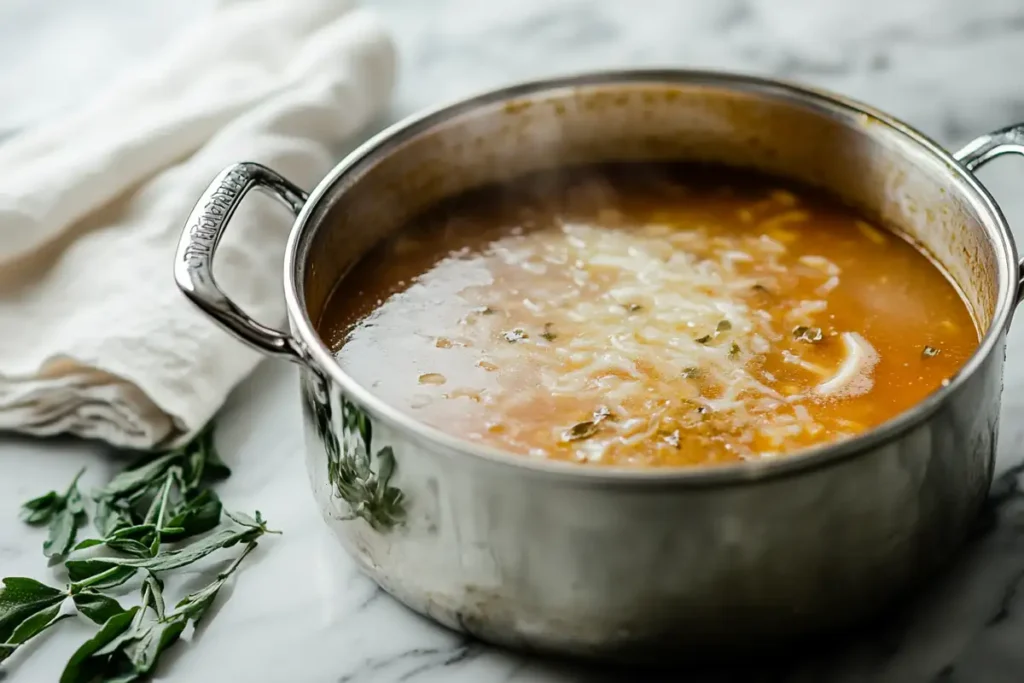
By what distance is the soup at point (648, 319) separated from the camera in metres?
1.43

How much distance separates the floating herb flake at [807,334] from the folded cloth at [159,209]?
0.71 meters

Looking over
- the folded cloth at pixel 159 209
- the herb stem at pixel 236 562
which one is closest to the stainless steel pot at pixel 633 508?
the herb stem at pixel 236 562

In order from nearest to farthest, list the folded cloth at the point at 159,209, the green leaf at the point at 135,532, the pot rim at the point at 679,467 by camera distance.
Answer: the pot rim at the point at 679,467
the green leaf at the point at 135,532
the folded cloth at the point at 159,209

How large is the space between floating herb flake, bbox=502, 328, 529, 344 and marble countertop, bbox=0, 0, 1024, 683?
31 centimetres

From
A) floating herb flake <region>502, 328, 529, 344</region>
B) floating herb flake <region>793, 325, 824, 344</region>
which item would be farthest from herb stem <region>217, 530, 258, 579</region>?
floating herb flake <region>793, 325, 824, 344</region>

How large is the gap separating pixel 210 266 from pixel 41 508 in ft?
1.44

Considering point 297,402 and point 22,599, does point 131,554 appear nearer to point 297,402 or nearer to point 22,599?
point 22,599

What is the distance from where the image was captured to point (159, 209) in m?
1.85

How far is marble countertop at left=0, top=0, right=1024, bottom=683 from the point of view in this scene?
1342 mm

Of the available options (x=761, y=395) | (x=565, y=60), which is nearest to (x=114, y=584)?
(x=761, y=395)

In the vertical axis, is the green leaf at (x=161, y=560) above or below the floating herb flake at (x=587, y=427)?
below

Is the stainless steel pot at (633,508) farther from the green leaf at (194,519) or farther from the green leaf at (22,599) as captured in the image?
the green leaf at (22,599)

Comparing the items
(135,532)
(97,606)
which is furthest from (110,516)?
(97,606)

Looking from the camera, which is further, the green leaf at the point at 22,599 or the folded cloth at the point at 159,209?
the folded cloth at the point at 159,209
